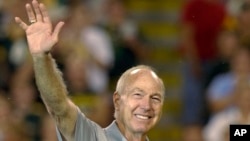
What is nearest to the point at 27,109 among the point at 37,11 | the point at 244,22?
the point at 244,22

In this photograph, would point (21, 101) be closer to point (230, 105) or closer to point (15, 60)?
point (15, 60)

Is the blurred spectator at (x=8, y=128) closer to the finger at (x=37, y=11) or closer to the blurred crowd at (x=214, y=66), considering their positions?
the blurred crowd at (x=214, y=66)

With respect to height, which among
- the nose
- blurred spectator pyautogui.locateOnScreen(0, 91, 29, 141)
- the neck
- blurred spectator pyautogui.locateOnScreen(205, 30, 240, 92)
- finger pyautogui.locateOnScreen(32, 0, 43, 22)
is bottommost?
the neck

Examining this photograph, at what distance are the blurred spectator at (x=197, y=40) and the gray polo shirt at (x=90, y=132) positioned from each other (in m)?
4.74

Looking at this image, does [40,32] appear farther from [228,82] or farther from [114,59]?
[114,59]

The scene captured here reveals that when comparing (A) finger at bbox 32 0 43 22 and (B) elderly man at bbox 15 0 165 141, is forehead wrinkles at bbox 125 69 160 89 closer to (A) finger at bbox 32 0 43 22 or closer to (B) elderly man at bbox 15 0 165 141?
(B) elderly man at bbox 15 0 165 141

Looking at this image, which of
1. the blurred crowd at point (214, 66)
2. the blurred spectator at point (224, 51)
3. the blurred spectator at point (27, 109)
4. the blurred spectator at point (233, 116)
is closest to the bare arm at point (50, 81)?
the blurred spectator at point (233, 116)

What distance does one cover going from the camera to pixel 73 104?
5.79 meters

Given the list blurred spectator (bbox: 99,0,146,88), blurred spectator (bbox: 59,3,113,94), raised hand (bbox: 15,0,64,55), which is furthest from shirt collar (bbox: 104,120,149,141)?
blurred spectator (bbox: 99,0,146,88)

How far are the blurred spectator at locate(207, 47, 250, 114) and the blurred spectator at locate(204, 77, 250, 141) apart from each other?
0.09m

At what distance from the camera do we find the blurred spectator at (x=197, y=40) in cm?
1078

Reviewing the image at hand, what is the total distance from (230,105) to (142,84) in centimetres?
372

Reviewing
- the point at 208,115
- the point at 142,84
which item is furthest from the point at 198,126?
the point at 142,84

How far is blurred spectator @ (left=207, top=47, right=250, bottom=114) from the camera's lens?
9.89 meters
